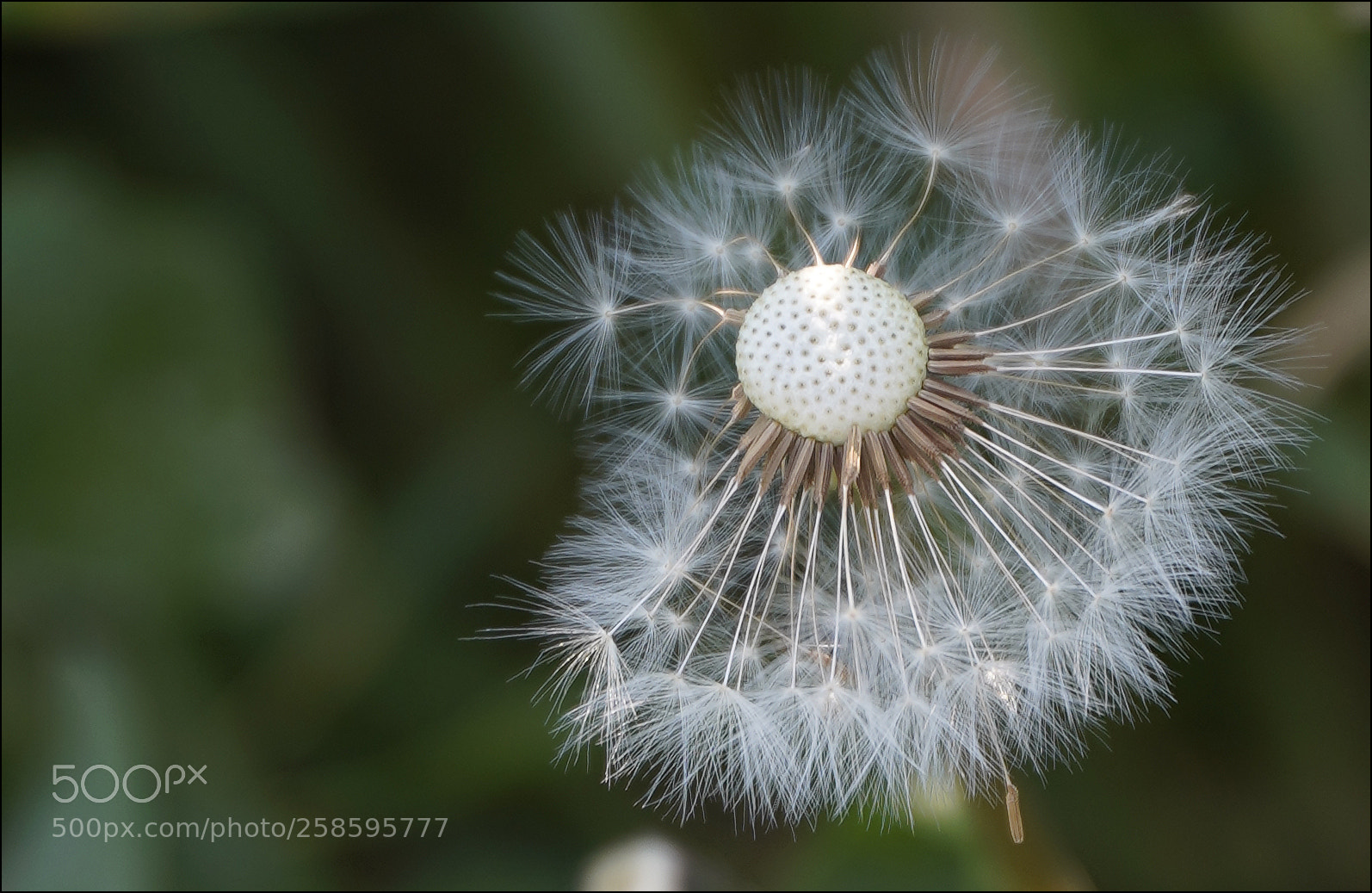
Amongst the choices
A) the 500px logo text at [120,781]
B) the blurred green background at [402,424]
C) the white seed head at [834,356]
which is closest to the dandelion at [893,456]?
the white seed head at [834,356]

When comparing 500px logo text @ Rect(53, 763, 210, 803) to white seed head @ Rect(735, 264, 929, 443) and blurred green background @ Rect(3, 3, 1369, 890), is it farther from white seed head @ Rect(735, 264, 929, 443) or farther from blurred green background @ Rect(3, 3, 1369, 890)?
white seed head @ Rect(735, 264, 929, 443)

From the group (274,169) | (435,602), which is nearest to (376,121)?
(274,169)

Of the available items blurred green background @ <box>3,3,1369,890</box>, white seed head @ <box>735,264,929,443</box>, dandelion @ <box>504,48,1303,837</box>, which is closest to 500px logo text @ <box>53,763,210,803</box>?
blurred green background @ <box>3,3,1369,890</box>

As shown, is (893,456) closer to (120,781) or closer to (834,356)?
(834,356)

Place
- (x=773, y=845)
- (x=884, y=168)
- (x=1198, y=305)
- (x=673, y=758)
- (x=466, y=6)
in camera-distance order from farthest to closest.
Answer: (x=466, y=6), (x=773, y=845), (x=884, y=168), (x=1198, y=305), (x=673, y=758)

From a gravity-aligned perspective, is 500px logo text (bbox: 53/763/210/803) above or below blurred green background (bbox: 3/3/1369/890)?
below

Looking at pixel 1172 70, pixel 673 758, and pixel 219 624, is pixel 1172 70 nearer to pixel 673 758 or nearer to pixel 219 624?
pixel 673 758
